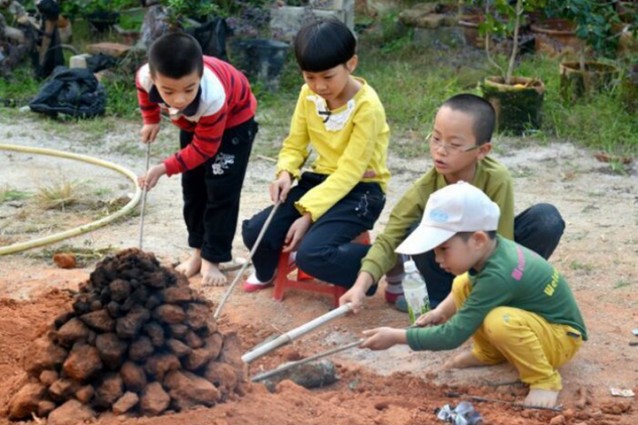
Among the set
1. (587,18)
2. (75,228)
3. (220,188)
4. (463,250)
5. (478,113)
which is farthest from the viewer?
(587,18)

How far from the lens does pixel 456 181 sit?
441 cm

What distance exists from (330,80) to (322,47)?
6.5 inches

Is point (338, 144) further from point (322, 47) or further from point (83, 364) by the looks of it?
point (83, 364)

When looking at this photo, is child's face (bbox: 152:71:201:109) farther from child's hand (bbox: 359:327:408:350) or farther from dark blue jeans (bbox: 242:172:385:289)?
child's hand (bbox: 359:327:408:350)

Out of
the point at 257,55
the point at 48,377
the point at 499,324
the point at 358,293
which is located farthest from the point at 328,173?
the point at 257,55

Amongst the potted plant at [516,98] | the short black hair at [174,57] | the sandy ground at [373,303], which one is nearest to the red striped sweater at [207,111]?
A: the short black hair at [174,57]

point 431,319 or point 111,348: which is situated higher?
point 111,348

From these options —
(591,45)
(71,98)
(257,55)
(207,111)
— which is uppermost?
(207,111)

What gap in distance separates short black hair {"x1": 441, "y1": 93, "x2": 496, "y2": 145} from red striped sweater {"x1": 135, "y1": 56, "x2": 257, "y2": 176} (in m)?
1.12

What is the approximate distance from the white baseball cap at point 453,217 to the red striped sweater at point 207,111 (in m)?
1.44

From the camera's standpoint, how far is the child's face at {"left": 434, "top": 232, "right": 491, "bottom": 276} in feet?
12.2

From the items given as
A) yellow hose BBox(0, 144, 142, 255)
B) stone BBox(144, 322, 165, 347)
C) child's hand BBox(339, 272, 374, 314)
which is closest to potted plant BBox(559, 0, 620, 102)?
yellow hose BBox(0, 144, 142, 255)

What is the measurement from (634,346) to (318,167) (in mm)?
1670

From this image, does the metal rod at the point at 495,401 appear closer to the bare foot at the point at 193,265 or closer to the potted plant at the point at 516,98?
the bare foot at the point at 193,265
